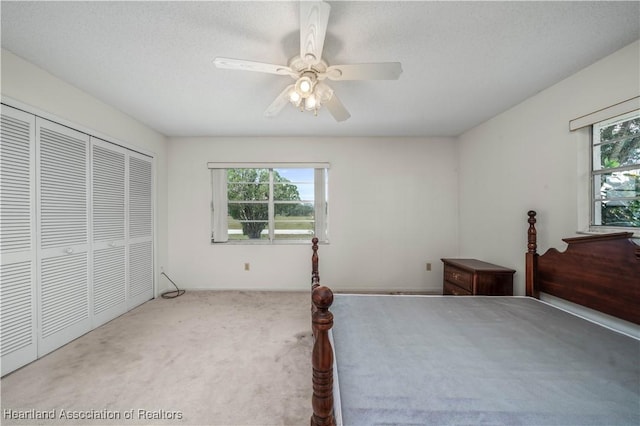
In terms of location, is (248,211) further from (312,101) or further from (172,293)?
(312,101)

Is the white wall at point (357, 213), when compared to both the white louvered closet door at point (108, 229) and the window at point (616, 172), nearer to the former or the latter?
the white louvered closet door at point (108, 229)

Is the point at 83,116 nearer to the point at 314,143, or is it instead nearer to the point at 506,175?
the point at 314,143

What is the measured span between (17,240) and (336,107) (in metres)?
2.59

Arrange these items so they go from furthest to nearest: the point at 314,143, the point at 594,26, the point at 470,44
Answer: the point at 314,143, the point at 470,44, the point at 594,26

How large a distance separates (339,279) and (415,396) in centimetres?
275

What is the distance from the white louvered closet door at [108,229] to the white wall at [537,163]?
426 cm

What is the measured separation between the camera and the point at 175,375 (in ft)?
5.77

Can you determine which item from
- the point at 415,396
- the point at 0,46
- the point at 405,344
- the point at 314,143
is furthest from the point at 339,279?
the point at 0,46

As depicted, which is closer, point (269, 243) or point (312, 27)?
point (312, 27)

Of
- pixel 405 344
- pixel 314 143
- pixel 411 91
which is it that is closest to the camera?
pixel 405 344

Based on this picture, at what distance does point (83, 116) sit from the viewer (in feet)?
7.63

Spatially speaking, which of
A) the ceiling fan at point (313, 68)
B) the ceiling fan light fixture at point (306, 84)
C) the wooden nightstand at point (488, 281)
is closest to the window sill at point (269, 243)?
the wooden nightstand at point (488, 281)

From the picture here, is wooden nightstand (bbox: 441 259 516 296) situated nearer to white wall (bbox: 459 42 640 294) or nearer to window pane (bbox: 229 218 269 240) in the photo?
Result: white wall (bbox: 459 42 640 294)

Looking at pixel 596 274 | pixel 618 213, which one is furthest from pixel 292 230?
pixel 618 213
